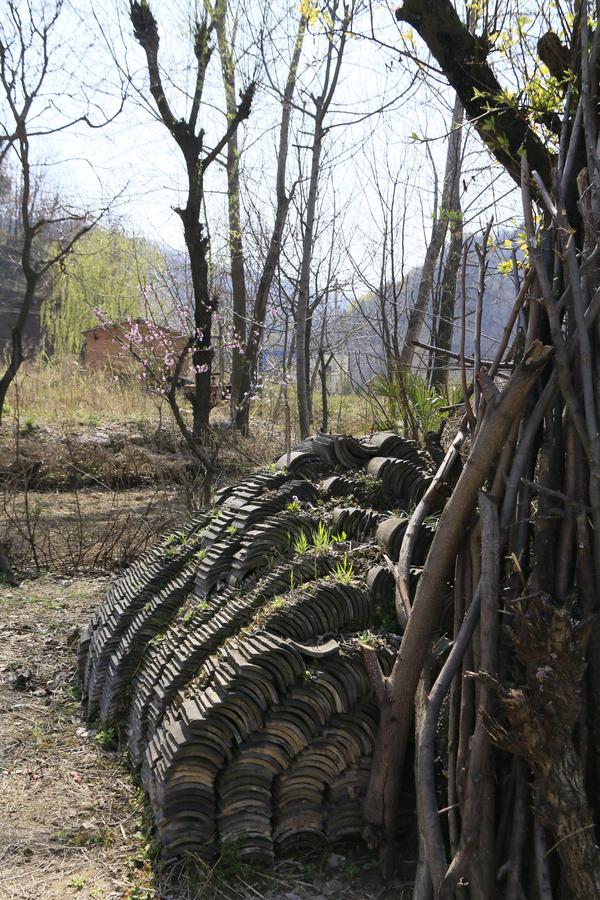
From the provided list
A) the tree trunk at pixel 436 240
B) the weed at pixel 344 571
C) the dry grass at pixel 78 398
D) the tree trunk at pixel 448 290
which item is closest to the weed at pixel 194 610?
the weed at pixel 344 571

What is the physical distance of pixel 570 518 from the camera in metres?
2.34

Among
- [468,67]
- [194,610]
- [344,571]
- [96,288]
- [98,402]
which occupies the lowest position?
[194,610]

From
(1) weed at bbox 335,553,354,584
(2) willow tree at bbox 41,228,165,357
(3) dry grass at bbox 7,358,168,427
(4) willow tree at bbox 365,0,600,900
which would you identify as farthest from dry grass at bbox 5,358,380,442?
(4) willow tree at bbox 365,0,600,900

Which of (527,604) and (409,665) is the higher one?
(527,604)

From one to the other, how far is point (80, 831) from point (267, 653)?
1037 mm

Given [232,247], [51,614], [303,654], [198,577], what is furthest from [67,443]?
A: [303,654]

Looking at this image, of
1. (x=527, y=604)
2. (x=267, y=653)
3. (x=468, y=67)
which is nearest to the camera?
(x=527, y=604)

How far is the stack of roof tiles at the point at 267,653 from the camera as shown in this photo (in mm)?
2682

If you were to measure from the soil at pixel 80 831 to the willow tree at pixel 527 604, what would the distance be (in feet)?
1.03

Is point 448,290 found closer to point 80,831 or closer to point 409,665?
point 409,665

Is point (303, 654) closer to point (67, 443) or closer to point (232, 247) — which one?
point (67, 443)

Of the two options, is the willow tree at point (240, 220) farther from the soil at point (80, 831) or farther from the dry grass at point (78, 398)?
the soil at point (80, 831)

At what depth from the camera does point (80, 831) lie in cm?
297

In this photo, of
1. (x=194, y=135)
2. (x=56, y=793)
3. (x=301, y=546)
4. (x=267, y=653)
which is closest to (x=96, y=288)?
(x=194, y=135)
